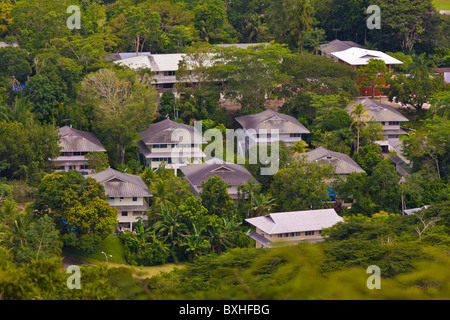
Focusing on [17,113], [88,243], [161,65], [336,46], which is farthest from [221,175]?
[336,46]

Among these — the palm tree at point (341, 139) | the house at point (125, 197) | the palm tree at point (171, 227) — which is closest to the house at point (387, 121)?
the palm tree at point (341, 139)

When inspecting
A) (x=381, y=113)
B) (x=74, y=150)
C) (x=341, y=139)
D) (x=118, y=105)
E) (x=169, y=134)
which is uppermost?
(x=118, y=105)

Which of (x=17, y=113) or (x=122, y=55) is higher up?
(x=122, y=55)

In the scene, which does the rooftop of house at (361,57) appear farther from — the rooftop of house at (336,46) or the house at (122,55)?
the house at (122,55)

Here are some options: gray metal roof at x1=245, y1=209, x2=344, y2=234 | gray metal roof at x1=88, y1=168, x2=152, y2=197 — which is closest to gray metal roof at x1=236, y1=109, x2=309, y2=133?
gray metal roof at x1=88, y1=168, x2=152, y2=197

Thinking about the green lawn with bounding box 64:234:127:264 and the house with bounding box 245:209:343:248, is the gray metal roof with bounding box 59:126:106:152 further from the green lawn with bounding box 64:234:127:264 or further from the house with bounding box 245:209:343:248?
the house with bounding box 245:209:343:248

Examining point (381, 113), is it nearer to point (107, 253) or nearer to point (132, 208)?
point (132, 208)
